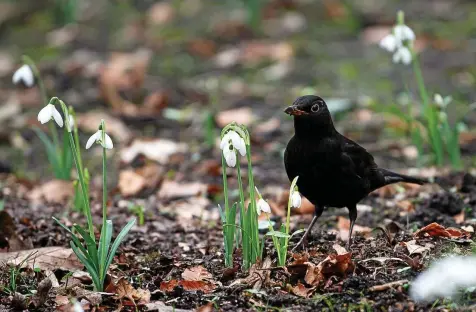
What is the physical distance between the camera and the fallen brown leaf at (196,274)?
4016 millimetres

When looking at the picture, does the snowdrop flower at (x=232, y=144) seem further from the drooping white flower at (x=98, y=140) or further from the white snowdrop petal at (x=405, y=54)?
the white snowdrop petal at (x=405, y=54)

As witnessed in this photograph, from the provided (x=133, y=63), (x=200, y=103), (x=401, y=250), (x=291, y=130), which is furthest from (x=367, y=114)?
(x=401, y=250)

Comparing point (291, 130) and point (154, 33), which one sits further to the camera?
point (154, 33)

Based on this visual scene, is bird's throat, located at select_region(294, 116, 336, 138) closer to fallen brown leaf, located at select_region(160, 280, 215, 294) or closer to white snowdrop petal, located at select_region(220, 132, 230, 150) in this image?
white snowdrop petal, located at select_region(220, 132, 230, 150)

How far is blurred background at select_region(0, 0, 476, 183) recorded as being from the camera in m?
7.59

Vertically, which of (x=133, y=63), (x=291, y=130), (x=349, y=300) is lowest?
(x=349, y=300)

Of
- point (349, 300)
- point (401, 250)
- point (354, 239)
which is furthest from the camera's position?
point (354, 239)

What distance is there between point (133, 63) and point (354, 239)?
522 cm

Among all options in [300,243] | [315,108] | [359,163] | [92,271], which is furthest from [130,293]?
[359,163]

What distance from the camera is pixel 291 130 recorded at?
25.3 feet

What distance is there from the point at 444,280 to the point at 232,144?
1.12 meters

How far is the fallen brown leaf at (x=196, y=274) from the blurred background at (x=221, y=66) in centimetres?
260

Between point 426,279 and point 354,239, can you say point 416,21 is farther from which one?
point 426,279

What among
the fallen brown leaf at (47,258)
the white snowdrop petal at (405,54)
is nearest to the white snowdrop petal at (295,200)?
the fallen brown leaf at (47,258)
